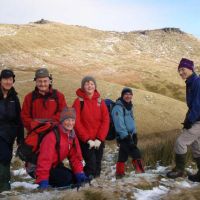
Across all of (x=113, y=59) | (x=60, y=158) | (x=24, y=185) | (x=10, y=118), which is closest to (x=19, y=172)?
(x=24, y=185)

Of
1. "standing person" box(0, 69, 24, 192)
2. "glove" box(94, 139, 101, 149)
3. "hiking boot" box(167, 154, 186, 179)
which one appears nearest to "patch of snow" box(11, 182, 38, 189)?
"standing person" box(0, 69, 24, 192)

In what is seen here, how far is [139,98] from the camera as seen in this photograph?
23.4 meters

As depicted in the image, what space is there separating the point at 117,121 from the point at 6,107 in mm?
2492

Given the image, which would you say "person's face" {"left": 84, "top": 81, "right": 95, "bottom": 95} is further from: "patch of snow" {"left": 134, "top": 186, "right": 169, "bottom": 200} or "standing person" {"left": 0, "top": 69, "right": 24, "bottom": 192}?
"patch of snow" {"left": 134, "top": 186, "right": 169, "bottom": 200}

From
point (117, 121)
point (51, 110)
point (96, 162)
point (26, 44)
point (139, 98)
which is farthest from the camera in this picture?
point (26, 44)

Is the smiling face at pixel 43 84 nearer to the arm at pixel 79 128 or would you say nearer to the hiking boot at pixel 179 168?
the arm at pixel 79 128

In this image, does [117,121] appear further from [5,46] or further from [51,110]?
[5,46]

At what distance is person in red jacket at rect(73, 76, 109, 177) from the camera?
313 inches

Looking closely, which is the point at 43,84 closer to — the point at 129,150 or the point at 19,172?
the point at 129,150

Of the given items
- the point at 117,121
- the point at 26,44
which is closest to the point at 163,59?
the point at 26,44

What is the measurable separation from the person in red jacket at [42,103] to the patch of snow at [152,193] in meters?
2.09

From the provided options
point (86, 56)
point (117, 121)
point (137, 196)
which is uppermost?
point (86, 56)

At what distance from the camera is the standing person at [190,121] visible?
7383 mm

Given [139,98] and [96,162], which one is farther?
[139,98]
